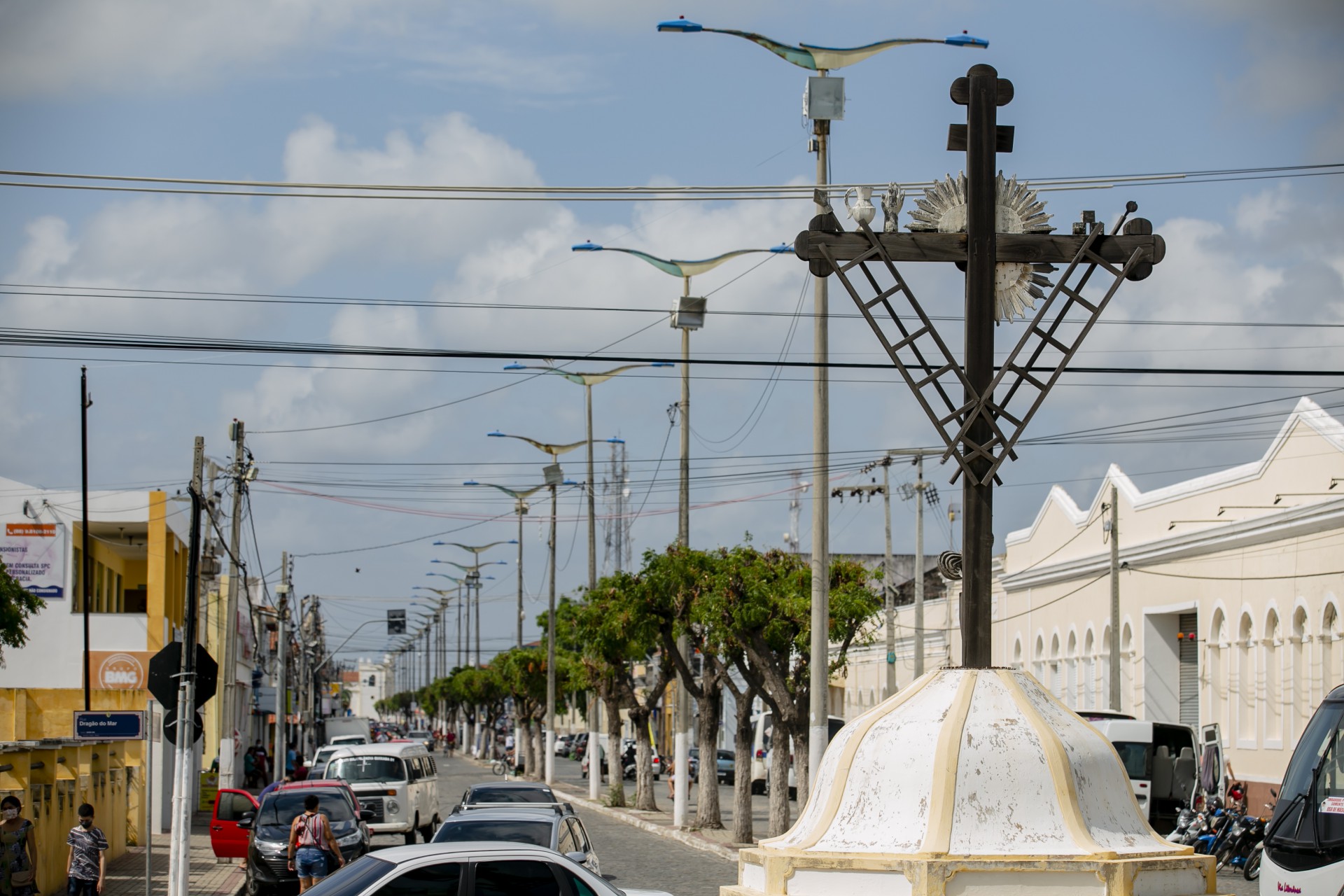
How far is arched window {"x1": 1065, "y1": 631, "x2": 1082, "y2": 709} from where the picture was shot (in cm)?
4575

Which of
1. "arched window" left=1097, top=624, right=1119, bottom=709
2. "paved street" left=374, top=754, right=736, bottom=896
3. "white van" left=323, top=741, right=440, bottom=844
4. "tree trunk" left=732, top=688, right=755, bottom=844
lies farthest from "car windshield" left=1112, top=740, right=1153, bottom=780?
"white van" left=323, top=741, right=440, bottom=844

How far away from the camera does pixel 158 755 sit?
37.2 m

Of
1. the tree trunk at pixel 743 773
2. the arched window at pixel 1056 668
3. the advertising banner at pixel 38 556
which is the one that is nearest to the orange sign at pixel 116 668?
the advertising banner at pixel 38 556

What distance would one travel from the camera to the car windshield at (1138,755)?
100 ft

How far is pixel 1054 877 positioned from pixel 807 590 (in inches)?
831

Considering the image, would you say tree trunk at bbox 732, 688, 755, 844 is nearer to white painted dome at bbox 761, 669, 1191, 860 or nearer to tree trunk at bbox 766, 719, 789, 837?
tree trunk at bbox 766, 719, 789, 837

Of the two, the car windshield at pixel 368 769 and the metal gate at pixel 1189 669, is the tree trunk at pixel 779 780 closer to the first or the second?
the car windshield at pixel 368 769

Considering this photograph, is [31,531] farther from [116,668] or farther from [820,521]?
[820,521]

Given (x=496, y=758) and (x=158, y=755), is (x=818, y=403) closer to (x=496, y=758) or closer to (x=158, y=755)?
(x=158, y=755)

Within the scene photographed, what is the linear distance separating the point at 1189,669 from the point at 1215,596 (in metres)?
3.63

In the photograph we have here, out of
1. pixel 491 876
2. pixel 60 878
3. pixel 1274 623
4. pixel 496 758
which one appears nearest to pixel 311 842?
pixel 60 878

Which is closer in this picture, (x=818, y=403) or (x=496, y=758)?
(x=818, y=403)

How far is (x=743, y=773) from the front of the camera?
3180 cm

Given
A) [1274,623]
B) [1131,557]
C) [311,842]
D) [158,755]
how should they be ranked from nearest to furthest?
[311,842], [1274,623], [158,755], [1131,557]
